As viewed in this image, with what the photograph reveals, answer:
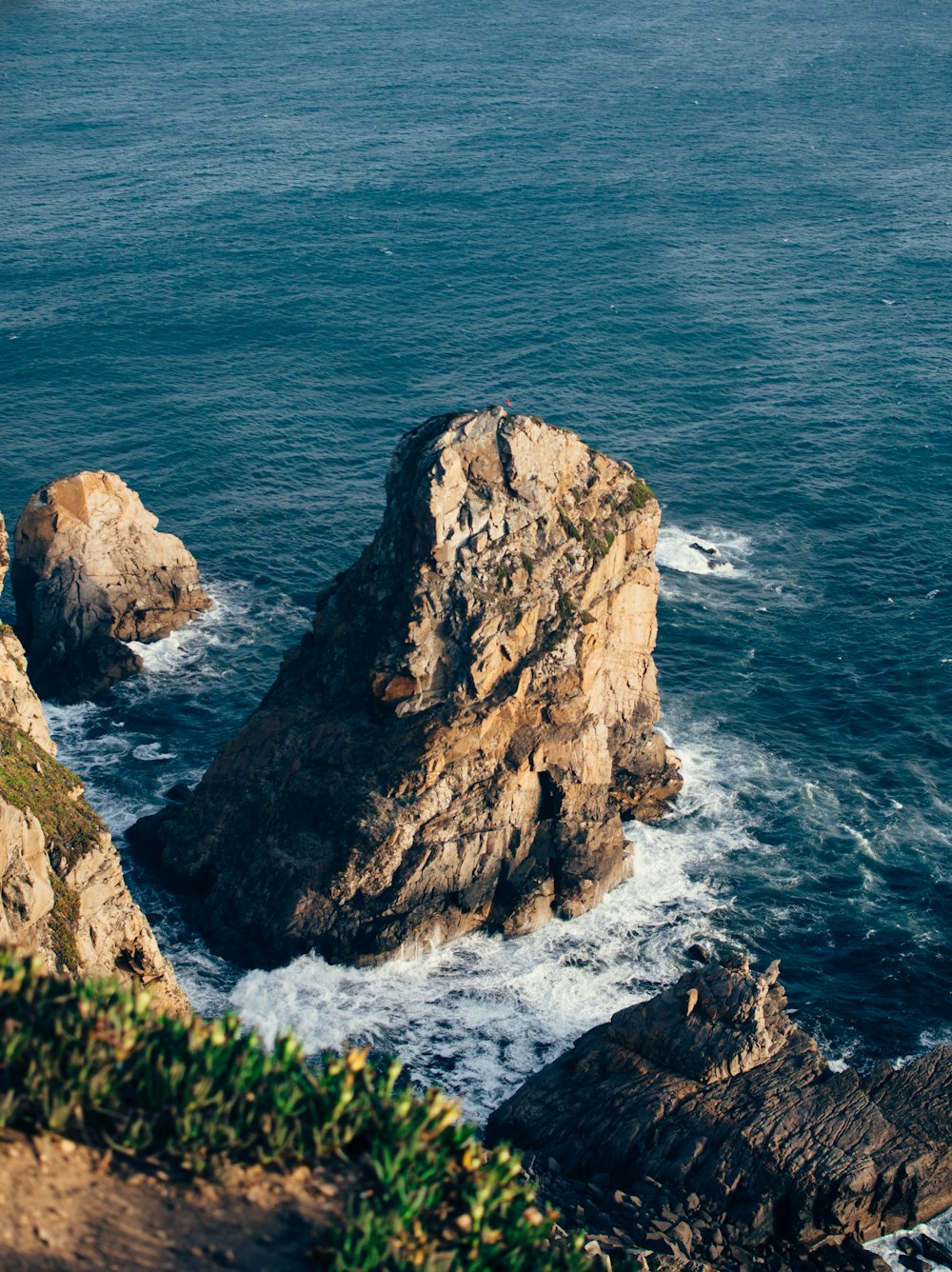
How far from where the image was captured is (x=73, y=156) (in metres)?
173

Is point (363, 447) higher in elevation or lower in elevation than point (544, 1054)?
higher

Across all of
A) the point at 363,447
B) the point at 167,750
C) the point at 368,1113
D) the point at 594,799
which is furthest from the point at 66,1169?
the point at 363,447

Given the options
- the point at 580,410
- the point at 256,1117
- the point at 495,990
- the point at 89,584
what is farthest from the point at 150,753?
the point at 580,410

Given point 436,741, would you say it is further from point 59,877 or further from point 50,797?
point 59,877

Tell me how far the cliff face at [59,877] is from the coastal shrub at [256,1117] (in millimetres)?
14429

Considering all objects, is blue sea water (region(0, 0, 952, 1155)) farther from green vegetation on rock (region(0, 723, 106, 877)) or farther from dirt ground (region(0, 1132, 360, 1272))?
dirt ground (region(0, 1132, 360, 1272))

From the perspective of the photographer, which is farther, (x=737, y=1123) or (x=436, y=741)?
(x=436, y=741)

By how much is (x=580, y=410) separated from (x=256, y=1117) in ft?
301

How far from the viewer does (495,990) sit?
67.2m

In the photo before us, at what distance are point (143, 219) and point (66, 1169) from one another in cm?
13778

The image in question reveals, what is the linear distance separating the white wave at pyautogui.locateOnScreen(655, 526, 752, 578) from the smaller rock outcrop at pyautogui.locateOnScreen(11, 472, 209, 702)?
34347 mm

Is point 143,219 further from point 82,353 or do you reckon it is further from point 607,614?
point 607,614

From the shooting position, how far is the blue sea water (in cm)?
7050

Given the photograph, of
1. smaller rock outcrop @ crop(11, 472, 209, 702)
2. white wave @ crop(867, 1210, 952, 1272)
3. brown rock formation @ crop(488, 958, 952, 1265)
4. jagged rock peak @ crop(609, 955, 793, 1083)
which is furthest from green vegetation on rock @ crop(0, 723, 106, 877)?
white wave @ crop(867, 1210, 952, 1272)
